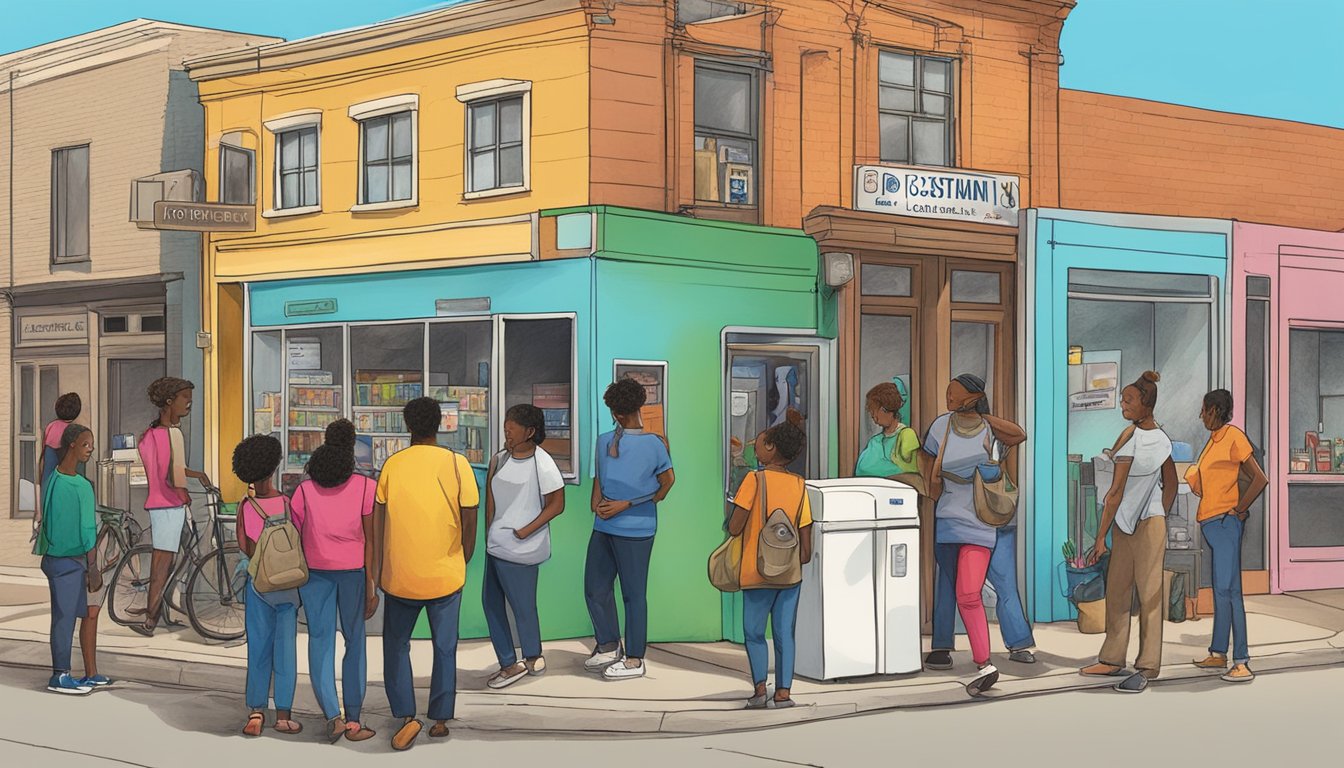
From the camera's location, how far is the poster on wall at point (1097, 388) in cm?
1368

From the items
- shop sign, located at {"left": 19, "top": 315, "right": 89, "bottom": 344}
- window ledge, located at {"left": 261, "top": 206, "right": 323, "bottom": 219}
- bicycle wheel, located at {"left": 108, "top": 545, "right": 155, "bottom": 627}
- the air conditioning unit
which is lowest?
bicycle wheel, located at {"left": 108, "top": 545, "right": 155, "bottom": 627}

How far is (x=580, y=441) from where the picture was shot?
11836 millimetres

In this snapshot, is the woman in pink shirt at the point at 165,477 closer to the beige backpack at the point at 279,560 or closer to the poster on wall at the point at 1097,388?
the beige backpack at the point at 279,560

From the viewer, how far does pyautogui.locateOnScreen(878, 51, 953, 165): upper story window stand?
45.8 ft

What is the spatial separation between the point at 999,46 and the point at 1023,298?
9.86 feet

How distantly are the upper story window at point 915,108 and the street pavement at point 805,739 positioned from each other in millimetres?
6204

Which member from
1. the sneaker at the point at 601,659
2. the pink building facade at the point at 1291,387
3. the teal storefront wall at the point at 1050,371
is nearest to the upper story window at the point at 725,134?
the teal storefront wall at the point at 1050,371

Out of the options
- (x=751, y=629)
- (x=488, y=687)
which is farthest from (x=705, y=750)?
(x=488, y=687)

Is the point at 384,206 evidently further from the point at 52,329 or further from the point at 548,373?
the point at 52,329

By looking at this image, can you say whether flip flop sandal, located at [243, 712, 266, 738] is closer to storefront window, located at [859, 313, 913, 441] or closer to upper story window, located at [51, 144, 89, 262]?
storefront window, located at [859, 313, 913, 441]

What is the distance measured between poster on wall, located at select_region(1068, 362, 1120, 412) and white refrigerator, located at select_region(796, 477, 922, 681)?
418 centimetres

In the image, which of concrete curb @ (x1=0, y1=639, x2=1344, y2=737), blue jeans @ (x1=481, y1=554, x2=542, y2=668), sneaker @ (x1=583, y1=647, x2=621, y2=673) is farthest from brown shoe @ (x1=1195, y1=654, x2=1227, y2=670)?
blue jeans @ (x1=481, y1=554, x2=542, y2=668)

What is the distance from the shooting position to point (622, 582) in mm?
10133

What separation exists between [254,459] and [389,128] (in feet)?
22.6
